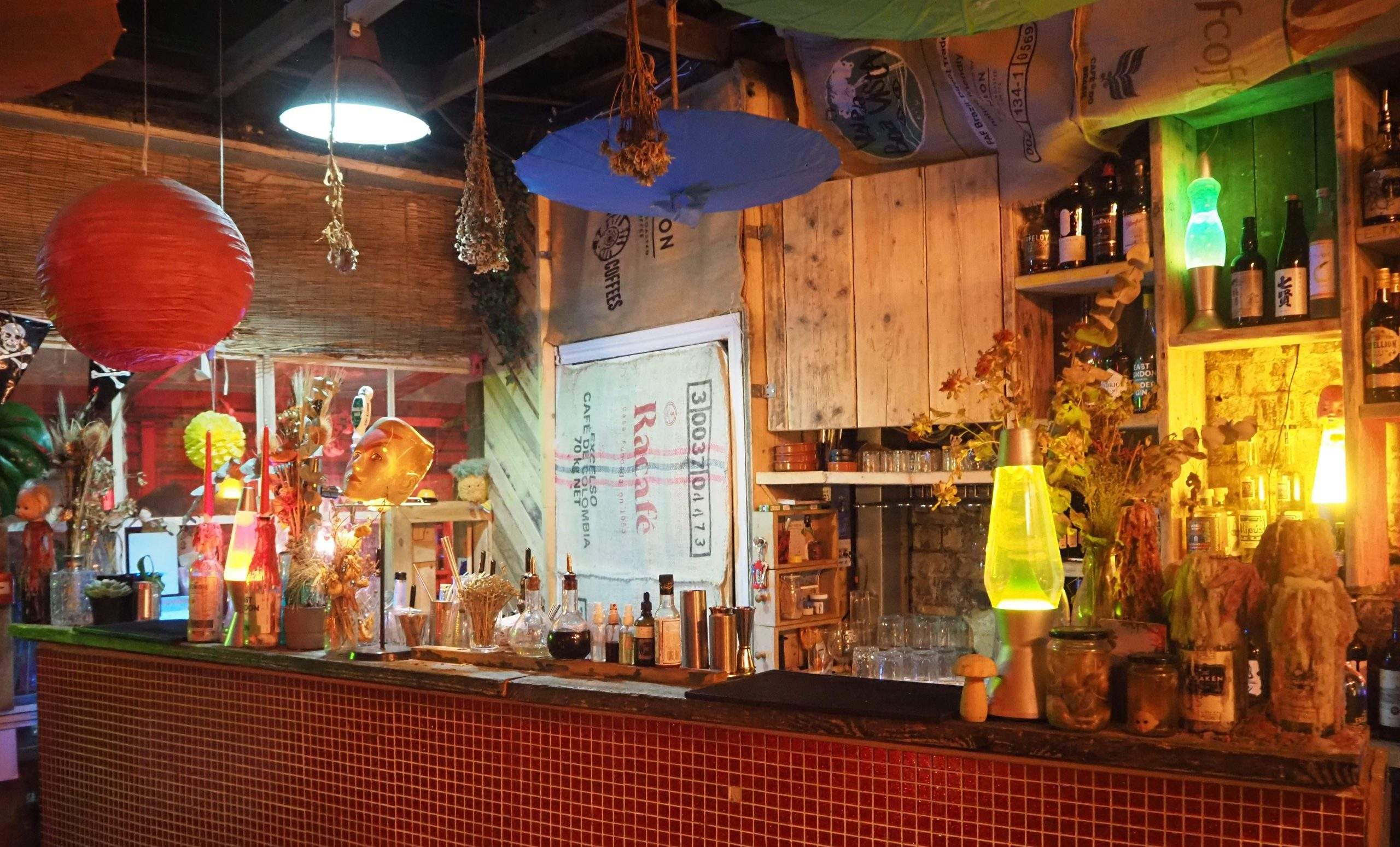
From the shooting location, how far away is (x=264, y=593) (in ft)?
10.6

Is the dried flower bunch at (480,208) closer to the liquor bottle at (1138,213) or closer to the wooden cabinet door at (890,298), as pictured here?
the wooden cabinet door at (890,298)

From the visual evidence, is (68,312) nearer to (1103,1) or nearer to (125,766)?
(125,766)

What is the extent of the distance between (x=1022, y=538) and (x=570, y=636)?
1.23 metres

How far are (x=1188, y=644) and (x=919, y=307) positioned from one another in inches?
88.8

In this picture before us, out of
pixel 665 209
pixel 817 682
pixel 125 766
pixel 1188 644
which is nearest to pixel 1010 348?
pixel 1188 644

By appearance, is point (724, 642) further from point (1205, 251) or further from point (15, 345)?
point (15, 345)

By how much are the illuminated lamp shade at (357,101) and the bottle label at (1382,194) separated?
2.66 m

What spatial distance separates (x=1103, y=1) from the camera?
310 cm

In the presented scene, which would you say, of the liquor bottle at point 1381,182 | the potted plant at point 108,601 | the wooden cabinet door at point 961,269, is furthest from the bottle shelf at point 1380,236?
the potted plant at point 108,601

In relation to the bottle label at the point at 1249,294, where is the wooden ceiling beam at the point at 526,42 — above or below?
above

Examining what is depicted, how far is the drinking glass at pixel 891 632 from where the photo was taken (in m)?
3.74

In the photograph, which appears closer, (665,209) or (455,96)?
(665,209)

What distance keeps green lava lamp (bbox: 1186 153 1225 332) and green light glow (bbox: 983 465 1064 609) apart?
153 centimetres

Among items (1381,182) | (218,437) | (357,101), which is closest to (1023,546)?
(1381,182)
